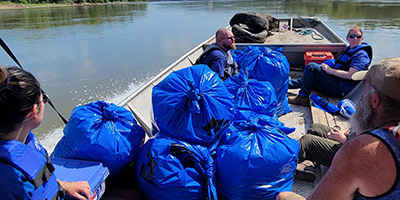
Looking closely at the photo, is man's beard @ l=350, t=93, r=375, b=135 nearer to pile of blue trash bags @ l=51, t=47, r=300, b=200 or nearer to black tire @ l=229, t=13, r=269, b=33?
pile of blue trash bags @ l=51, t=47, r=300, b=200

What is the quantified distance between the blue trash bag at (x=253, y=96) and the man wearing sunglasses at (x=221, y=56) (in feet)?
1.28

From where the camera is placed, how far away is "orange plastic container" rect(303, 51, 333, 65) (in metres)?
4.41

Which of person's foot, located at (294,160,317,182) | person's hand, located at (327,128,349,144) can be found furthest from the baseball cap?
person's foot, located at (294,160,317,182)

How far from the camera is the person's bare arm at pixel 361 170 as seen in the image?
35.4 inches

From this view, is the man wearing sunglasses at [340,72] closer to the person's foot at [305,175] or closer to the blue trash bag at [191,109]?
the person's foot at [305,175]

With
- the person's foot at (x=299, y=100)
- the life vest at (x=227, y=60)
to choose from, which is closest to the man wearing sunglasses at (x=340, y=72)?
the person's foot at (x=299, y=100)

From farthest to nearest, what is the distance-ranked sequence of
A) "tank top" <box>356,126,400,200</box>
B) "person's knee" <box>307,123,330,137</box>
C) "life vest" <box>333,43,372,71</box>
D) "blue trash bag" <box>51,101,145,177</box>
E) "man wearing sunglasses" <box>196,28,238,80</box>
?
"life vest" <box>333,43,372,71</box> → "man wearing sunglasses" <box>196,28,238,80</box> → "person's knee" <box>307,123,330,137</box> → "blue trash bag" <box>51,101,145,177</box> → "tank top" <box>356,126,400,200</box>

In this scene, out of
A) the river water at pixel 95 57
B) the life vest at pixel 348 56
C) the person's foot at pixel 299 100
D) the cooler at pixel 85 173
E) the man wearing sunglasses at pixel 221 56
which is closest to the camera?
the cooler at pixel 85 173

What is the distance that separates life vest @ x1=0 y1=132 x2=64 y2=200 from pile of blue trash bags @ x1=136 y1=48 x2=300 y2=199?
0.63 m

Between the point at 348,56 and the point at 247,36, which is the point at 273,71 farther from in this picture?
the point at 247,36

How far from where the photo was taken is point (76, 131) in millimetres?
1834

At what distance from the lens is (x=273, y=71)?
306 cm

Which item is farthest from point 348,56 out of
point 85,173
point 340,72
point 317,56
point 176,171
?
point 85,173

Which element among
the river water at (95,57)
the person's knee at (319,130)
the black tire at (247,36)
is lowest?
the river water at (95,57)
